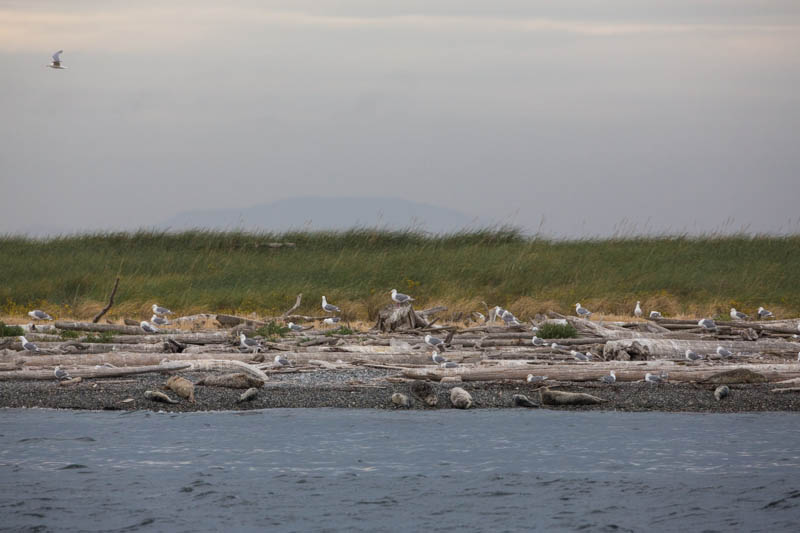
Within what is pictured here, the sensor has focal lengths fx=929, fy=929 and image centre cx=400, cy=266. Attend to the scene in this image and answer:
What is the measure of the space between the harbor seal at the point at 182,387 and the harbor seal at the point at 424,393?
11.9 feet

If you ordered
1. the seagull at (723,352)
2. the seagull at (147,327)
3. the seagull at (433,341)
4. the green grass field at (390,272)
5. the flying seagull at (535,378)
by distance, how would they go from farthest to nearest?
1. the green grass field at (390,272)
2. the seagull at (147,327)
3. the seagull at (433,341)
4. the seagull at (723,352)
5. the flying seagull at (535,378)

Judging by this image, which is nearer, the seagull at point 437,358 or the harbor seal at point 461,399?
the harbor seal at point 461,399

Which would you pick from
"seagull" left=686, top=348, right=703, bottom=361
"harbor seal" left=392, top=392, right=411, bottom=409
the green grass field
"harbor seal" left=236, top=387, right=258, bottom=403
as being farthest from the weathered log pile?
the green grass field

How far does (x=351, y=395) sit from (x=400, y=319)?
5148 mm

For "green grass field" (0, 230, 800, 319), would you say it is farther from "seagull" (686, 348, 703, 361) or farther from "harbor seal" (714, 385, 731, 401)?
"harbor seal" (714, 385, 731, 401)

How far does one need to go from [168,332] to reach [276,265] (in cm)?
1323

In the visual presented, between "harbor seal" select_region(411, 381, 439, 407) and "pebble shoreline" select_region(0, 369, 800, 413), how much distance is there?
0.09 meters

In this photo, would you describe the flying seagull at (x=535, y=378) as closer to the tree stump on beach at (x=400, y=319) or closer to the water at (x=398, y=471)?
the water at (x=398, y=471)

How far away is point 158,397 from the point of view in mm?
15016

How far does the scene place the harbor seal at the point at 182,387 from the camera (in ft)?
49.7

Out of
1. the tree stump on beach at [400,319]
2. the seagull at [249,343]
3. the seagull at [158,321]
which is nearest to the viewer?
the seagull at [249,343]

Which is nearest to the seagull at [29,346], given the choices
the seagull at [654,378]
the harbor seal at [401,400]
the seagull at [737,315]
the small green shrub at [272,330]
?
the small green shrub at [272,330]

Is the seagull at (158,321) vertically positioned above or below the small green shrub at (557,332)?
below

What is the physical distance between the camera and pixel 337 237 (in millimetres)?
39688
